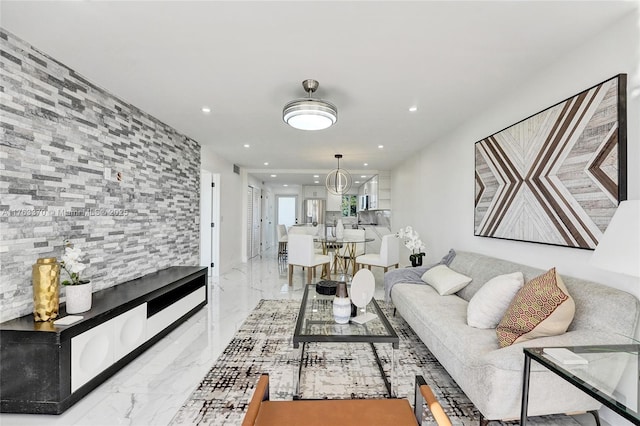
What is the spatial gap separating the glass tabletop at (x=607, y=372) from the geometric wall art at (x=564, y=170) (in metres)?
0.82

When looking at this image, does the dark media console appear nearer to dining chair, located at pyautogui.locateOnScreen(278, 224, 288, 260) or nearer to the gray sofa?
the gray sofa

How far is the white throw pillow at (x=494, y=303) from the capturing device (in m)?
2.08

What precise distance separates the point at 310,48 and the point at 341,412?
219 cm

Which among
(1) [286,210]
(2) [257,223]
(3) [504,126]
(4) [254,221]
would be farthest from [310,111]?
(1) [286,210]

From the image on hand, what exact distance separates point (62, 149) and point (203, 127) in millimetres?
1827

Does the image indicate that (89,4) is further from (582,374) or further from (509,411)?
(509,411)

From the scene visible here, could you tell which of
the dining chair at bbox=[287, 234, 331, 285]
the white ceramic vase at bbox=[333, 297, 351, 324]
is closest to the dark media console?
the white ceramic vase at bbox=[333, 297, 351, 324]

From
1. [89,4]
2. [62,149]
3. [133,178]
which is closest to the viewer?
[89,4]

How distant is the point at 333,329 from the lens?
2094mm

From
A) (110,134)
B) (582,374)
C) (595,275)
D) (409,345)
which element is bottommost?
(409,345)

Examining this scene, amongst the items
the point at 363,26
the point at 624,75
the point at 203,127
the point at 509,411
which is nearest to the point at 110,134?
the point at 203,127

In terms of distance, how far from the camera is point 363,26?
181cm

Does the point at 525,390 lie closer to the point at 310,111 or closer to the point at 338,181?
the point at 310,111

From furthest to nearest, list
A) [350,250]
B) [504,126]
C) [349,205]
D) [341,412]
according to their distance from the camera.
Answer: [349,205], [350,250], [504,126], [341,412]
